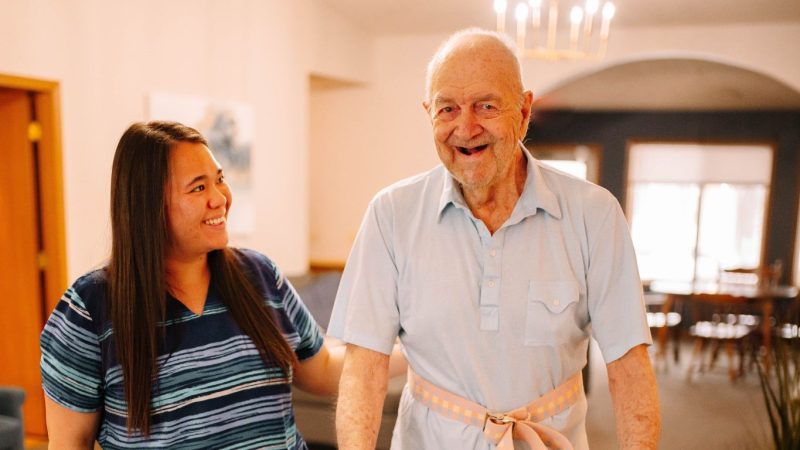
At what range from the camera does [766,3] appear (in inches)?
189

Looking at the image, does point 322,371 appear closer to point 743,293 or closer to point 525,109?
point 525,109

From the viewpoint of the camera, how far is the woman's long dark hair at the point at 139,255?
4.21ft

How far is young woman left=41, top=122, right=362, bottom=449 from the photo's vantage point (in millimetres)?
1271

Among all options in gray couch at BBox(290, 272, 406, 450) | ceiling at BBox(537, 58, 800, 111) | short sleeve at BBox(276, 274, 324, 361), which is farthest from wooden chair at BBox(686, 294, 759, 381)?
short sleeve at BBox(276, 274, 324, 361)

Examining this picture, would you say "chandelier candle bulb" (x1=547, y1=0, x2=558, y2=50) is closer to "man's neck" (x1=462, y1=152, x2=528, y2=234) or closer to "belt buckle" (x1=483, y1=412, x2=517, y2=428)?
"man's neck" (x1=462, y1=152, x2=528, y2=234)

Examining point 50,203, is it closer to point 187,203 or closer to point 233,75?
point 233,75

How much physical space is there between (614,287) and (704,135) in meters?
8.06

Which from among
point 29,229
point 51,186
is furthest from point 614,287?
point 29,229

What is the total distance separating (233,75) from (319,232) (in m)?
2.44

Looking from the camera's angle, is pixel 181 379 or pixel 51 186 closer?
pixel 181 379

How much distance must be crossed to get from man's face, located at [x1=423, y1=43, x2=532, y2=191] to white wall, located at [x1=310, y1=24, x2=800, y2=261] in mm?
4971

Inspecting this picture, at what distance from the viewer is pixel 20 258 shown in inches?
135

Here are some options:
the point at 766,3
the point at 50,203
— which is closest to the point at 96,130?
the point at 50,203

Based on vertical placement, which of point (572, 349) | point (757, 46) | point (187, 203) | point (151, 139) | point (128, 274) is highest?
point (757, 46)
